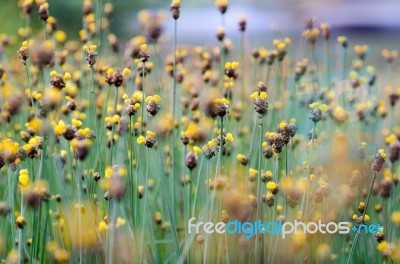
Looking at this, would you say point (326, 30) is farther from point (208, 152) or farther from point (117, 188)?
point (117, 188)

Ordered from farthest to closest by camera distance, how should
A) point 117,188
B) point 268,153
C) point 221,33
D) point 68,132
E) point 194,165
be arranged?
point 221,33 → point 268,153 → point 194,165 → point 68,132 → point 117,188

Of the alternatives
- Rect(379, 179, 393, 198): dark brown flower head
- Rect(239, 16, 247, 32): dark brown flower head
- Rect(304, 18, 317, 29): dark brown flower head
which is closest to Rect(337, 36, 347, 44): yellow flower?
Rect(304, 18, 317, 29): dark brown flower head

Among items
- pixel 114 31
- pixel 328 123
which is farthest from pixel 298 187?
pixel 114 31

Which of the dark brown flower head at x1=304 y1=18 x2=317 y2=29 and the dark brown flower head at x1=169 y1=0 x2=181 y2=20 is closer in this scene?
the dark brown flower head at x1=169 y1=0 x2=181 y2=20

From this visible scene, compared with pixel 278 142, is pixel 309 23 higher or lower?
higher

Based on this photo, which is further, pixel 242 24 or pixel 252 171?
pixel 242 24

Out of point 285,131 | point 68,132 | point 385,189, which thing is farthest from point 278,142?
point 68,132

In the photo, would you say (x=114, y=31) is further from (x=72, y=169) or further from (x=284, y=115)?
(x=72, y=169)

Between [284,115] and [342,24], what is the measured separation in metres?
0.41

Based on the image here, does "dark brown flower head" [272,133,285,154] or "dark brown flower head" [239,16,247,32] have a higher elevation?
"dark brown flower head" [239,16,247,32]

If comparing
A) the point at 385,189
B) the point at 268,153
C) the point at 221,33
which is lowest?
the point at 385,189

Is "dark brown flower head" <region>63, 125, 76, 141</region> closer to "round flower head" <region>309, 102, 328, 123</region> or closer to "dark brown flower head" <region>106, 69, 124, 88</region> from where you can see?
"dark brown flower head" <region>106, 69, 124, 88</region>

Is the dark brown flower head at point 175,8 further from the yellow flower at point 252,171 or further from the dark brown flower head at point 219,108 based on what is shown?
the yellow flower at point 252,171

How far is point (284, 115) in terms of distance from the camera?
8.00ft
